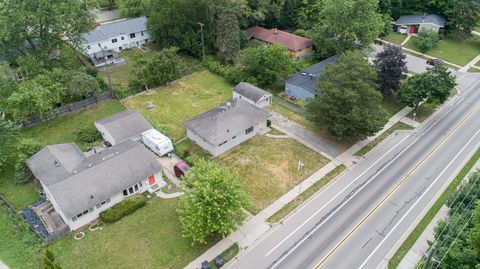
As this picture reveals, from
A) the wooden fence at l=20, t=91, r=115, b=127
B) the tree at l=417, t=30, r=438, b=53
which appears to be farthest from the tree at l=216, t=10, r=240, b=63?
the tree at l=417, t=30, r=438, b=53

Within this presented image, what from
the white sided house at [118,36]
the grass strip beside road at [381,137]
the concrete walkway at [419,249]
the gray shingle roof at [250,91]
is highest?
the white sided house at [118,36]

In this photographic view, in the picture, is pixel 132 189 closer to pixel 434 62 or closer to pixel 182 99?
pixel 182 99

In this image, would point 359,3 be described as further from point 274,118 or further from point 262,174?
point 262,174

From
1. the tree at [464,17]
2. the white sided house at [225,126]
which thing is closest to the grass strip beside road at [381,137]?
the white sided house at [225,126]

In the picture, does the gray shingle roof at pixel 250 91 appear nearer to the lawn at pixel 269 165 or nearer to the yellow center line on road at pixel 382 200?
the lawn at pixel 269 165

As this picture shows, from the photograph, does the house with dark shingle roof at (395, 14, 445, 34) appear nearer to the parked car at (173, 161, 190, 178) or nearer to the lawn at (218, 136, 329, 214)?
the lawn at (218, 136, 329, 214)

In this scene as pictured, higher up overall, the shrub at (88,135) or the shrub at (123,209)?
the shrub at (88,135)
